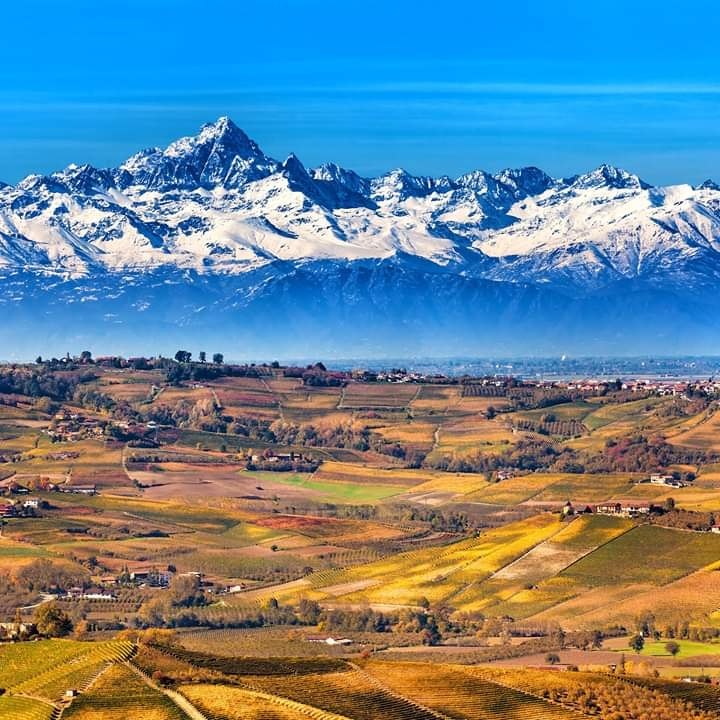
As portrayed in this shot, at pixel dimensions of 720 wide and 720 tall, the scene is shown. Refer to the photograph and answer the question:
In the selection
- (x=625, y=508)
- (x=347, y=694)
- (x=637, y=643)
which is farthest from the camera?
A: (x=625, y=508)

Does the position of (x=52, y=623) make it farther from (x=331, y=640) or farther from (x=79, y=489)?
(x=79, y=489)

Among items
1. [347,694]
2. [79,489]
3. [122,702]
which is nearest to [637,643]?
[347,694]

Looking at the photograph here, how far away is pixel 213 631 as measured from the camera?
116938 millimetres

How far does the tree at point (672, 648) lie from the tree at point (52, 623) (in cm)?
2965

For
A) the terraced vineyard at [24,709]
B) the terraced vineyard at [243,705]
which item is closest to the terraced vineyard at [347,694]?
the terraced vineyard at [243,705]

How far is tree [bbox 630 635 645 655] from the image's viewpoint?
10811 centimetres

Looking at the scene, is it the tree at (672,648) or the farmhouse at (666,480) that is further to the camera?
the farmhouse at (666,480)

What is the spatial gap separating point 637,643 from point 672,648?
2.20 metres

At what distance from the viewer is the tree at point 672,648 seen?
349 feet

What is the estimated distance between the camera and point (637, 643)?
10900 centimetres

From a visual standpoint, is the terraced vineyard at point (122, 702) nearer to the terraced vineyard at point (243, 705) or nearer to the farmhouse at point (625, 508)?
the terraced vineyard at point (243, 705)

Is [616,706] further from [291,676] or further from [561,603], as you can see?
[561,603]

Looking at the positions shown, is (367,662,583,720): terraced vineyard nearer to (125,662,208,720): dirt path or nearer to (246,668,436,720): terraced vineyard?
(246,668,436,720): terraced vineyard

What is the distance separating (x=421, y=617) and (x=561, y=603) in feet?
28.1
